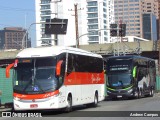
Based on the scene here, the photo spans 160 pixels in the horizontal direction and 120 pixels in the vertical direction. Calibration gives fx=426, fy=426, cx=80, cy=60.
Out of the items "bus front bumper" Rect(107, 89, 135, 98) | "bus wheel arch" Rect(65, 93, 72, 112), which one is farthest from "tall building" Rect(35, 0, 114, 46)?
"bus wheel arch" Rect(65, 93, 72, 112)

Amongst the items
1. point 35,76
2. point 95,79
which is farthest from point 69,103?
point 95,79

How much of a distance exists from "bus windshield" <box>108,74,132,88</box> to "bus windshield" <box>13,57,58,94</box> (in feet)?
56.7

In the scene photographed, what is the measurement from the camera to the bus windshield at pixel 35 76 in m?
20.2

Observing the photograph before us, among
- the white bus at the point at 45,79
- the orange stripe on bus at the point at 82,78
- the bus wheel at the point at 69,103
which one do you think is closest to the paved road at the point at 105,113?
the bus wheel at the point at 69,103

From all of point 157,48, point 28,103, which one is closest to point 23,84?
point 28,103

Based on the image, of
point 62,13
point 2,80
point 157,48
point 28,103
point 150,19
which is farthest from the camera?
point 150,19

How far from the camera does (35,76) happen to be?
20.4 meters

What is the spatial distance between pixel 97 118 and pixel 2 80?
11.4 meters

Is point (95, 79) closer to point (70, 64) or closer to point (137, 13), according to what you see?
point (70, 64)

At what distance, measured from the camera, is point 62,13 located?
165 meters

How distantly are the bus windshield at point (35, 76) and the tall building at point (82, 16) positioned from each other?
438 feet

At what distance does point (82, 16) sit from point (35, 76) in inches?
6048

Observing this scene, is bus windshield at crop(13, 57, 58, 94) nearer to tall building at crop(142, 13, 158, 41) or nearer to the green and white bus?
the green and white bus

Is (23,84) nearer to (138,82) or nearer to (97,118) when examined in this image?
(97,118)
